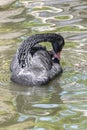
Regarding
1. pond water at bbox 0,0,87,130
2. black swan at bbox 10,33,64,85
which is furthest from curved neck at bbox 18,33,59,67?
pond water at bbox 0,0,87,130

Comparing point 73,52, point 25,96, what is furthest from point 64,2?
point 25,96

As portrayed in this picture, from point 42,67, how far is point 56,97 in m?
0.96

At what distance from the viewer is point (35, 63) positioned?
8305 mm

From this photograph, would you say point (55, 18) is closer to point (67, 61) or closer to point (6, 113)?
point (67, 61)

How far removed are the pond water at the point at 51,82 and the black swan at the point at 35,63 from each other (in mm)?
128

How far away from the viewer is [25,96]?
24.8ft

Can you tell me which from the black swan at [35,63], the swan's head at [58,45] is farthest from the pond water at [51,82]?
the swan's head at [58,45]

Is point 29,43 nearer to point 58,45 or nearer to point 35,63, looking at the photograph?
point 35,63

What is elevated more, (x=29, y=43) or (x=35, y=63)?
(x=29, y=43)

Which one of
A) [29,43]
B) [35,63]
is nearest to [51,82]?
[35,63]

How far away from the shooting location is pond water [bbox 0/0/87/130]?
656cm

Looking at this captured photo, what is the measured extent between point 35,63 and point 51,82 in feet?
1.32

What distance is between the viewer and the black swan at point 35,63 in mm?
8023

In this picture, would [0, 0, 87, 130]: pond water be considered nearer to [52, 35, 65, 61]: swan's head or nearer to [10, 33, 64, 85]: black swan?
[10, 33, 64, 85]: black swan
